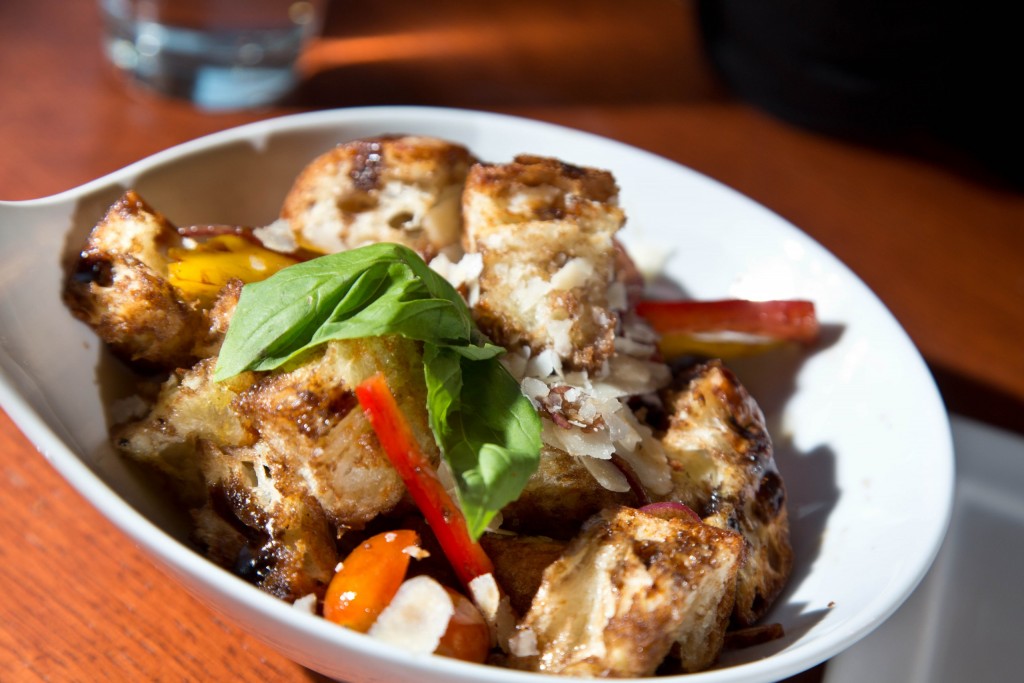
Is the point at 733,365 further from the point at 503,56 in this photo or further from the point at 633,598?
the point at 503,56

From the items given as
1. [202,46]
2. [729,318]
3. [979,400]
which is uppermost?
[729,318]

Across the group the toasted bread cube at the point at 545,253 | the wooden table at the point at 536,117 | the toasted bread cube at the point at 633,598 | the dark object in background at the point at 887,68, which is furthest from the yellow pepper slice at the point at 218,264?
the dark object in background at the point at 887,68

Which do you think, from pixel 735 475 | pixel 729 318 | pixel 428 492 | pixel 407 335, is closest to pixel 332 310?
pixel 407 335

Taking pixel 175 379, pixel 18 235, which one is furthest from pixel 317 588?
pixel 18 235

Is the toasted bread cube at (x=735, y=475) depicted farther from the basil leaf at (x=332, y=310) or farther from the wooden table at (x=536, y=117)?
the basil leaf at (x=332, y=310)

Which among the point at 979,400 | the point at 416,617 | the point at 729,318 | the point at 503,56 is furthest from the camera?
the point at 503,56

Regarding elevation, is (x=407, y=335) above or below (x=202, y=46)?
above
